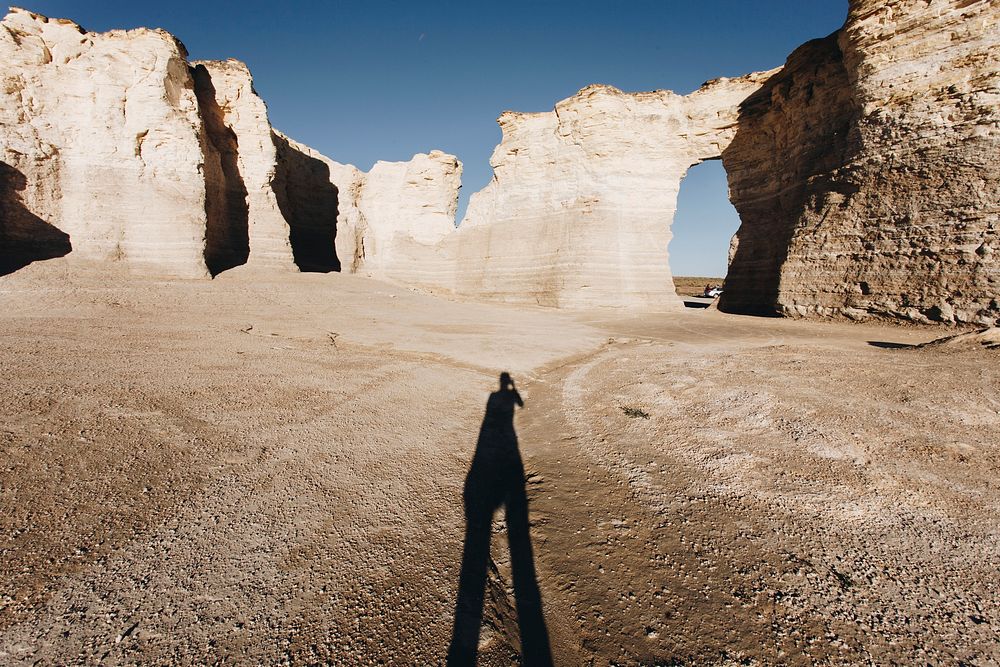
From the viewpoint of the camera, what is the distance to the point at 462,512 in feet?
6.70

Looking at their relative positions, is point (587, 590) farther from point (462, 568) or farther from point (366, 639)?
point (366, 639)

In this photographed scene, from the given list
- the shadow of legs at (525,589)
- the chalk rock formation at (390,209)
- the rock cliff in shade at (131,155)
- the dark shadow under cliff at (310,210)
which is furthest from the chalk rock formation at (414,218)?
the shadow of legs at (525,589)

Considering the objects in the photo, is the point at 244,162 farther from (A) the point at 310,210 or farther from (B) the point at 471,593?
(B) the point at 471,593

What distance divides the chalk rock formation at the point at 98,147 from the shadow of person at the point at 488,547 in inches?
459

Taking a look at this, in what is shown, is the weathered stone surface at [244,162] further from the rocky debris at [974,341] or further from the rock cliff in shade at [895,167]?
the rock cliff in shade at [895,167]

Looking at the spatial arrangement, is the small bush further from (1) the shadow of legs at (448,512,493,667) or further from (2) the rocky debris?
(2) the rocky debris

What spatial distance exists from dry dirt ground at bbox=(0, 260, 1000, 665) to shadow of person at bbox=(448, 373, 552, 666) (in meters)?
0.05

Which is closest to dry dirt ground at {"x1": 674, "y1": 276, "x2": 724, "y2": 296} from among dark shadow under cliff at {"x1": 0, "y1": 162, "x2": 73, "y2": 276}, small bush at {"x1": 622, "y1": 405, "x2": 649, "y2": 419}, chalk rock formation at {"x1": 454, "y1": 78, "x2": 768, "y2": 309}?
chalk rock formation at {"x1": 454, "y1": 78, "x2": 768, "y2": 309}

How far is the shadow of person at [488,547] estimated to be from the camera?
133cm

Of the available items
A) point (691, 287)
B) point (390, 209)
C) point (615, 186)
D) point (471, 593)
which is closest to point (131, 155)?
point (390, 209)

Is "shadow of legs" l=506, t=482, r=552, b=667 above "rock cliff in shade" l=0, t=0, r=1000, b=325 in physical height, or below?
below

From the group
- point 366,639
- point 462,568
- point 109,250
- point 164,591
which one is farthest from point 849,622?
point 109,250

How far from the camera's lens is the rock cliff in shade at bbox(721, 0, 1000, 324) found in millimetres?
7422

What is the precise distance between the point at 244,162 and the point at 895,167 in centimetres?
1858
